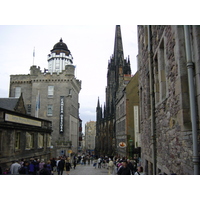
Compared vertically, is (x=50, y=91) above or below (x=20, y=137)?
above

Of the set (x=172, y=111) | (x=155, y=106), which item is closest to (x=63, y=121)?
(x=155, y=106)

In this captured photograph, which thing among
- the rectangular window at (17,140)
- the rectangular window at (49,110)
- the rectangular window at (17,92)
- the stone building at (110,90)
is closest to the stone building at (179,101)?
the rectangular window at (17,140)

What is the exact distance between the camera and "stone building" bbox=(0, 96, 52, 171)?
13.1 metres

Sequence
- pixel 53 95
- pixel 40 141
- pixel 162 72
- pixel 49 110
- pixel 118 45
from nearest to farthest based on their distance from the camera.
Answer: pixel 162 72, pixel 40 141, pixel 49 110, pixel 53 95, pixel 118 45

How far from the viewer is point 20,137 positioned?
1589cm

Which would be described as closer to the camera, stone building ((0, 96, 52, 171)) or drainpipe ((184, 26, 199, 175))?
drainpipe ((184, 26, 199, 175))

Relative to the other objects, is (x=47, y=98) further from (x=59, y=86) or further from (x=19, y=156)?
(x=19, y=156)

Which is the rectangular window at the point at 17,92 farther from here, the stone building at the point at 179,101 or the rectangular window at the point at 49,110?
the stone building at the point at 179,101

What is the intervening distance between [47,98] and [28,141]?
2320 cm

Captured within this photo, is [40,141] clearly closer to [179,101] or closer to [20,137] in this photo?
[20,137]

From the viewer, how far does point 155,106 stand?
8.79 m

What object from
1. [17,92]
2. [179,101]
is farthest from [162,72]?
[17,92]

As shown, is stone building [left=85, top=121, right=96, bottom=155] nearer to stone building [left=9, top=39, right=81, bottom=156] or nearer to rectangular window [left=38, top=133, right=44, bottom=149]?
stone building [left=9, top=39, right=81, bottom=156]

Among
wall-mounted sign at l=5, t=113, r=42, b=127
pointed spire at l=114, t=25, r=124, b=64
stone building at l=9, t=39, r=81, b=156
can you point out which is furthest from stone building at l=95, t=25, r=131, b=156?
wall-mounted sign at l=5, t=113, r=42, b=127
